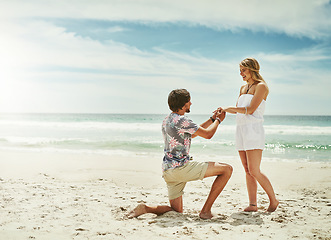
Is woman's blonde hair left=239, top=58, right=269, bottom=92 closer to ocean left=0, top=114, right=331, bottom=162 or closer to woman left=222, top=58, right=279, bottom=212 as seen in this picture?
woman left=222, top=58, right=279, bottom=212

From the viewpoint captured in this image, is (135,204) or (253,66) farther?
(135,204)

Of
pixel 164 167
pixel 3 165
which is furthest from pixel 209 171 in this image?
pixel 3 165

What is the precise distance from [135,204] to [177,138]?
1648 millimetres

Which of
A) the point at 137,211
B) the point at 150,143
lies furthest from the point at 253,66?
the point at 150,143

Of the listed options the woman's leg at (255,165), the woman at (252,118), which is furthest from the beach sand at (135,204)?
the woman at (252,118)

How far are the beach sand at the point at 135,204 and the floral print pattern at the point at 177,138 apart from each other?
747 millimetres

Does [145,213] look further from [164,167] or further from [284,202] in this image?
[284,202]

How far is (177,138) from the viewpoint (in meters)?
3.88

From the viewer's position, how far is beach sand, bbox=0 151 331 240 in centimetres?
354

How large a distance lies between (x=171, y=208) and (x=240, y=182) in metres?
3.14

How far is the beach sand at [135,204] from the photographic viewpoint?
3539 mm

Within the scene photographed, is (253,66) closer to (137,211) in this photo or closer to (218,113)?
(218,113)

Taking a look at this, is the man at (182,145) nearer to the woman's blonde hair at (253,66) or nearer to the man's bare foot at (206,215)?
the man's bare foot at (206,215)

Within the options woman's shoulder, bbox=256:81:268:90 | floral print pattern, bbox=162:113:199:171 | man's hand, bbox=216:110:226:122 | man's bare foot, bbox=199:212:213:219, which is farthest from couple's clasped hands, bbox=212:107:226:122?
man's bare foot, bbox=199:212:213:219
